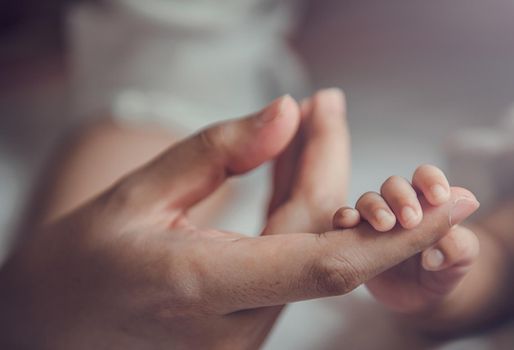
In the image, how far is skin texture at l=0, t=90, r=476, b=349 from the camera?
1.00 feet

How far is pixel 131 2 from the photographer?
0.66 meters

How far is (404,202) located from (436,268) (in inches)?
2.0

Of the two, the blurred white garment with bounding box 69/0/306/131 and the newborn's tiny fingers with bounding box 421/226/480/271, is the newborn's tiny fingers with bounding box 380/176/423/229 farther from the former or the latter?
the blurred white garment with bounding box 69/0/306/131

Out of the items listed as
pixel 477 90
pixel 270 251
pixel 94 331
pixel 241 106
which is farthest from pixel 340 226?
pixel 241 106

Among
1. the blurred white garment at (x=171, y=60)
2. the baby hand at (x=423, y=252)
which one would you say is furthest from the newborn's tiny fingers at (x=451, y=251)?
the blurred white garment at (x=171, y=60)

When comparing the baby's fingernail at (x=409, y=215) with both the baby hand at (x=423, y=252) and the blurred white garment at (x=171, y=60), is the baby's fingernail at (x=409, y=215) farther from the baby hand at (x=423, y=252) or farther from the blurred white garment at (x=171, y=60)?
the blurred white garment at (x=171, y=60)

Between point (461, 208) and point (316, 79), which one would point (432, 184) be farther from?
point (316, 79)

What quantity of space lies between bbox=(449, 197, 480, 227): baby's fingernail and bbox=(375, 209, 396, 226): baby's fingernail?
1.0 inches

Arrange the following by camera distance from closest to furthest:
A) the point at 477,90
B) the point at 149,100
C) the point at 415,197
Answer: the point at 415,197, the point at 477,90, the point at 149,100

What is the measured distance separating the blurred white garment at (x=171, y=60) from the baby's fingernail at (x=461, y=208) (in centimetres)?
36

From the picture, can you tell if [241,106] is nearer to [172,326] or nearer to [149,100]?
A: [149,100]

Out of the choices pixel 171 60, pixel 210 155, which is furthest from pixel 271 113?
pixel 171 60

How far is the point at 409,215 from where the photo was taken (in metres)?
0.29

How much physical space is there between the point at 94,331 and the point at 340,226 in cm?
14
